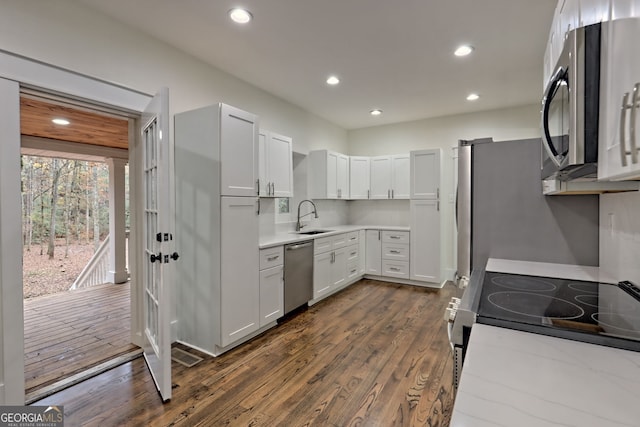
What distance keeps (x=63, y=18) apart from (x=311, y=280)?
124 inches

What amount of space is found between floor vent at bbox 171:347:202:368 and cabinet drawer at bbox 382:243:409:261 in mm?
3212

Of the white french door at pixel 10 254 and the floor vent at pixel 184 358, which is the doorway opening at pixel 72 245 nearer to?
the white french door at pixel 10 254

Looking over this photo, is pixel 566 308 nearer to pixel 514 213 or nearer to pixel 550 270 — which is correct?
pixel 550 270

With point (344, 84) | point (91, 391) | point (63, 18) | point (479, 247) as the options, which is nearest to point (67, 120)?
point (63, 18)

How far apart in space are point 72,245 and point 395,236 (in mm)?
6456

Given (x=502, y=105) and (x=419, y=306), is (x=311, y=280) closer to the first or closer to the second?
(x=419, y=306)

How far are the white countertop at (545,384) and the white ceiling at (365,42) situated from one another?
7.57ft

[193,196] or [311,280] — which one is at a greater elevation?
[193,196]

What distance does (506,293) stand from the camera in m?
1.32

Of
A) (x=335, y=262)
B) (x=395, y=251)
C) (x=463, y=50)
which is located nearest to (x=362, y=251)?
(x=395, y=251)

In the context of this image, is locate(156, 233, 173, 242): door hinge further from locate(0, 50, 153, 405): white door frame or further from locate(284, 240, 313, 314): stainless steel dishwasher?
locate(284, 240, 313, 314): stainless steel dishwasher

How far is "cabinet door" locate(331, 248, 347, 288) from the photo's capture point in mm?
4254

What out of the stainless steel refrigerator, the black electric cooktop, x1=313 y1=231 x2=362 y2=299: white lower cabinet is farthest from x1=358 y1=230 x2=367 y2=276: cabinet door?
the black electric cooktop

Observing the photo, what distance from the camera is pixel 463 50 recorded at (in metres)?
2.89
